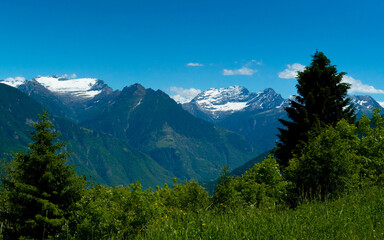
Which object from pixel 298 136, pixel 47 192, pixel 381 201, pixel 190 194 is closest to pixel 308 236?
pixel 381 201

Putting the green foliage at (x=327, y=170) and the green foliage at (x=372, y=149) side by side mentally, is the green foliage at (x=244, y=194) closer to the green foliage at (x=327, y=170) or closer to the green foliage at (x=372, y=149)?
the green foliage at (x=327, y=170)

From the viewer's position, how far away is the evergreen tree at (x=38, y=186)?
27375mm

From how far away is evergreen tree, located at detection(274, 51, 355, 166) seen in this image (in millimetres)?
37938

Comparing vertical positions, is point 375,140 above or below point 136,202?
above

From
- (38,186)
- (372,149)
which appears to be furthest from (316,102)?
(38,186)

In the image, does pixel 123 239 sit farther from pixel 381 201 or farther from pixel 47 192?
pixel 47 192

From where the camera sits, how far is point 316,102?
127 feet

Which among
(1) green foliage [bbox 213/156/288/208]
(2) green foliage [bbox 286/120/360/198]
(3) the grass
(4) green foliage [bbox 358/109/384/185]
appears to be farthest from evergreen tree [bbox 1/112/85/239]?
(3) the grass

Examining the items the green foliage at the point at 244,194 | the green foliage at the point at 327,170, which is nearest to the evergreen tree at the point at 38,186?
the green foliage at the point at 244,194

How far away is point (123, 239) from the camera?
24.4 ft

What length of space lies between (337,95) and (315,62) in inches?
195

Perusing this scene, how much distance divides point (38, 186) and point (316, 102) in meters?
31.9

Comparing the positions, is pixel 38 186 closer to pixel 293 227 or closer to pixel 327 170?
pixel 327 170

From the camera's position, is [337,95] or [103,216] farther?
[337,95]
